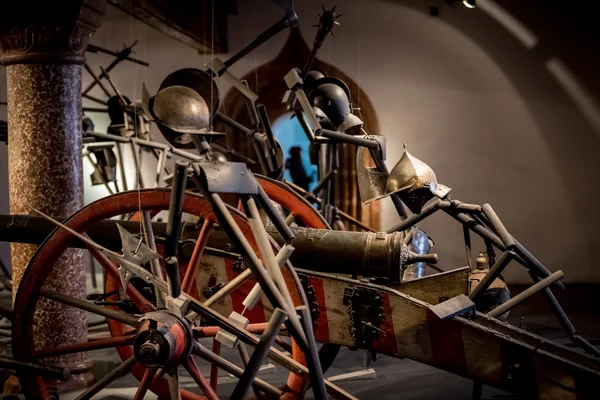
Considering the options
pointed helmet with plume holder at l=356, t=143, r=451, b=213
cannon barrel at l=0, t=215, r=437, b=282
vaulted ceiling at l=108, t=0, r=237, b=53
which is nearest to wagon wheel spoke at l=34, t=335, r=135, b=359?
cannon barrel at l=0, t=215, r=437, b=282

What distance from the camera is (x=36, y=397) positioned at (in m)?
3.47

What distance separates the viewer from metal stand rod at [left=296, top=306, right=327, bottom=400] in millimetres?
2818

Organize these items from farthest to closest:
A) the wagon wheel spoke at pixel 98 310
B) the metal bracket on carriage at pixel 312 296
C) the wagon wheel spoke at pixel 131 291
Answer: the metal bracket on carriage at pixel 312 296 < the wagon wheel spoke at pixel 131 291 < the wagon wheel spoke at pixel 98 310

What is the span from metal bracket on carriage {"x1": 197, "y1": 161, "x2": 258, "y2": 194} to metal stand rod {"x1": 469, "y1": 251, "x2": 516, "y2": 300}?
5.14 feet

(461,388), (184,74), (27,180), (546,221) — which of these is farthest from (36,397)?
(546,221)

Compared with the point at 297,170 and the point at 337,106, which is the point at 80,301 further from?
the point at 297,170

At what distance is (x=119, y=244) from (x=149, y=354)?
0.95 meters

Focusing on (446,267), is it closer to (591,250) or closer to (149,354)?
(591,250)

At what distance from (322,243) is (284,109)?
4.40 m

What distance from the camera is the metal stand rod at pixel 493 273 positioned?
3.90 m

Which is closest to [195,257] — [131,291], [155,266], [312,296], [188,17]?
[155,266]

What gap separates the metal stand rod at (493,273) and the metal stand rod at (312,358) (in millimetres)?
1361

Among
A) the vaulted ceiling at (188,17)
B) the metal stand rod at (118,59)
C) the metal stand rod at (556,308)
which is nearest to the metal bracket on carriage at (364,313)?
the metal stand rod at (556,308)

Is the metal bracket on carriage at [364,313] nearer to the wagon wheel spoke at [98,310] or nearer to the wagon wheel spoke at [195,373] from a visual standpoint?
the wagon wheel spoke at [195,373]
